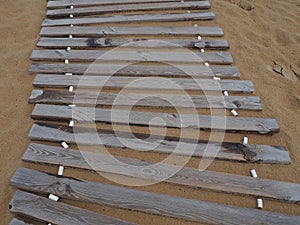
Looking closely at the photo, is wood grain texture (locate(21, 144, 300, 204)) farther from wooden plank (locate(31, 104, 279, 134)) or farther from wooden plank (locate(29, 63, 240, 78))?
wooden plank (locate(29, 63, 240, 78))

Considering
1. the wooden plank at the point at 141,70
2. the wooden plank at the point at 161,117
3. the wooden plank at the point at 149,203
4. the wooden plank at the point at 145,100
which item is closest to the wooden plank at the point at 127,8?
the wooden plank at the point at 141,70

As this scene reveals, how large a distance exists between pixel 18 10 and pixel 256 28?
3.87 m

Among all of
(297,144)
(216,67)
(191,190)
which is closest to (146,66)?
(216,67)

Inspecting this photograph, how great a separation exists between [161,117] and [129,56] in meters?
1.09

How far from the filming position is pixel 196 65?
3223 millimetres

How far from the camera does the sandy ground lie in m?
2.19

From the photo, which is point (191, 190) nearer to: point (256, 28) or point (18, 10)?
point (256, 28)

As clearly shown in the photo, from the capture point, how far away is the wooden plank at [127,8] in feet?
13.0

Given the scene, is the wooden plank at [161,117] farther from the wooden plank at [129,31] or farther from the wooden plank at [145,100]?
the wooden plank at [129,31]

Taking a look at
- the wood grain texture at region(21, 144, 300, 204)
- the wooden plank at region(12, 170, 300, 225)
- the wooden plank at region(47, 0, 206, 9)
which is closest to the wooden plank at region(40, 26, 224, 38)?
the wooden plank at region(47, 0, 206, 9)

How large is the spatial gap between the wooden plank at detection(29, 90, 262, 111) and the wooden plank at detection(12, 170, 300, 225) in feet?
3.08

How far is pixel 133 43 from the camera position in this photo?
347cm

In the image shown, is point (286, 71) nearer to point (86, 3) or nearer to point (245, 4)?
point (245, 4)

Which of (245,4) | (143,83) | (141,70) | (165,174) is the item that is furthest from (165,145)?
(245,4)
